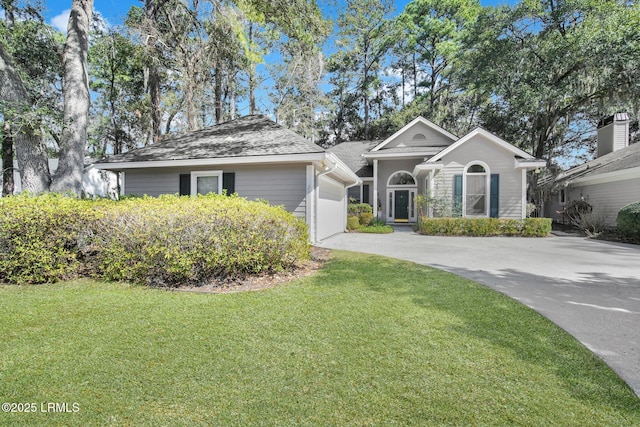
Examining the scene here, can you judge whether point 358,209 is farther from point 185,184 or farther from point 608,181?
point 608,181

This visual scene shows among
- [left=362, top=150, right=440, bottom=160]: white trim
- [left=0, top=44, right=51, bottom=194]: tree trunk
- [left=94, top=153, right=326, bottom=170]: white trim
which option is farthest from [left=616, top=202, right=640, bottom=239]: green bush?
[left=0, top=44, right=51, bottom=194]: tree trunk

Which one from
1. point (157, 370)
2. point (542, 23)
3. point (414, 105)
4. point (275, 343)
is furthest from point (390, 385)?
point (414, 105)

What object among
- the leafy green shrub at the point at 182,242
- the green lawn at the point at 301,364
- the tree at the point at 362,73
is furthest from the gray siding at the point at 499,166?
the tree at the point at 362,73

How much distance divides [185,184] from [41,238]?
4.72 m

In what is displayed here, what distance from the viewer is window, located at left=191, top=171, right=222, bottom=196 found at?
9.20m

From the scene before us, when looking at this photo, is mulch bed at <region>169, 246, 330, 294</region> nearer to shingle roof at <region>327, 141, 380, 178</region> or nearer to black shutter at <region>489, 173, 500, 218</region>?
black shutter at <region>489, 173, 500, 218</region>

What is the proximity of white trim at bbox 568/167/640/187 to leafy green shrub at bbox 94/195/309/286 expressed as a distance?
51.1ft

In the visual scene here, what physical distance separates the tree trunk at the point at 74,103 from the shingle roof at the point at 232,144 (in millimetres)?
1757

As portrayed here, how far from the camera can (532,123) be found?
19688mm

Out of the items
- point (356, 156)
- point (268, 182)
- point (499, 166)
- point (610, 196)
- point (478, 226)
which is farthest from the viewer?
point (356, 156)

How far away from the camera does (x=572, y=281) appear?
198 inches

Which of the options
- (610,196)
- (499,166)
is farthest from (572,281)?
(610,196)

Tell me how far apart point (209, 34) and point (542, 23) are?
1872 cm

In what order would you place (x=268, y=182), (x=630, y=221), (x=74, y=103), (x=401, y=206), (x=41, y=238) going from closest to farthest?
(x=41, y=238), (x=74, y=103), (x=268, y=182), (x=630, y=221), (x=401, y=206)
